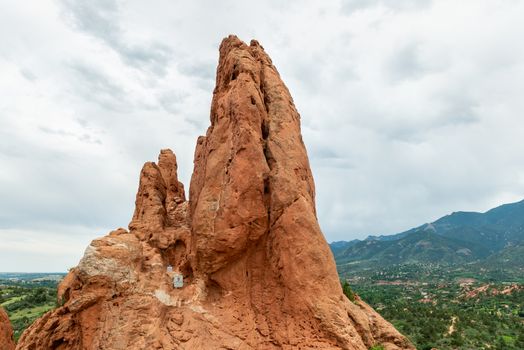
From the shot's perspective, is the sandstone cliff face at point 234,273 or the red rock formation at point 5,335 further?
the red rock formation at point 5,335

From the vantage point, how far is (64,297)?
867 inches

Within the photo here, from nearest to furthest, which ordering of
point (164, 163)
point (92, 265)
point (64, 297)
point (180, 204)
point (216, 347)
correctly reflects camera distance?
point (216, 347), point (92, 265), point (64, 297), point (180, 204), point (164, 163)

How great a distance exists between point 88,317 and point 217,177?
962 cm

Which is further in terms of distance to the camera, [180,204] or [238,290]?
[180,204]

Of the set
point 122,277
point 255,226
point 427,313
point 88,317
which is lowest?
point 427,313

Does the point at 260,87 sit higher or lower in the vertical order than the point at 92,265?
higher

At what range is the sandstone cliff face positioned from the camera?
739 inches

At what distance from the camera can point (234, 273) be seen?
20.8 meters

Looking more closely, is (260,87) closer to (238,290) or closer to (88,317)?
(238,290)

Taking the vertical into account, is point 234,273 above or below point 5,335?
above

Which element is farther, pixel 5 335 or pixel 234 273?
pixel 5 335

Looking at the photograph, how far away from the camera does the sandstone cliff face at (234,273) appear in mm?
18781

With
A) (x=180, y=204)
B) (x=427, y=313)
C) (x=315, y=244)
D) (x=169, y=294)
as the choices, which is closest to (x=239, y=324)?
(x=169, y=294)

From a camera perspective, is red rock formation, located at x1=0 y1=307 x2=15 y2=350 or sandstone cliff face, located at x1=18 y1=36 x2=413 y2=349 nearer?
sandstone cliff face, located at x1=18 y1=36 x2=413 y2=349
